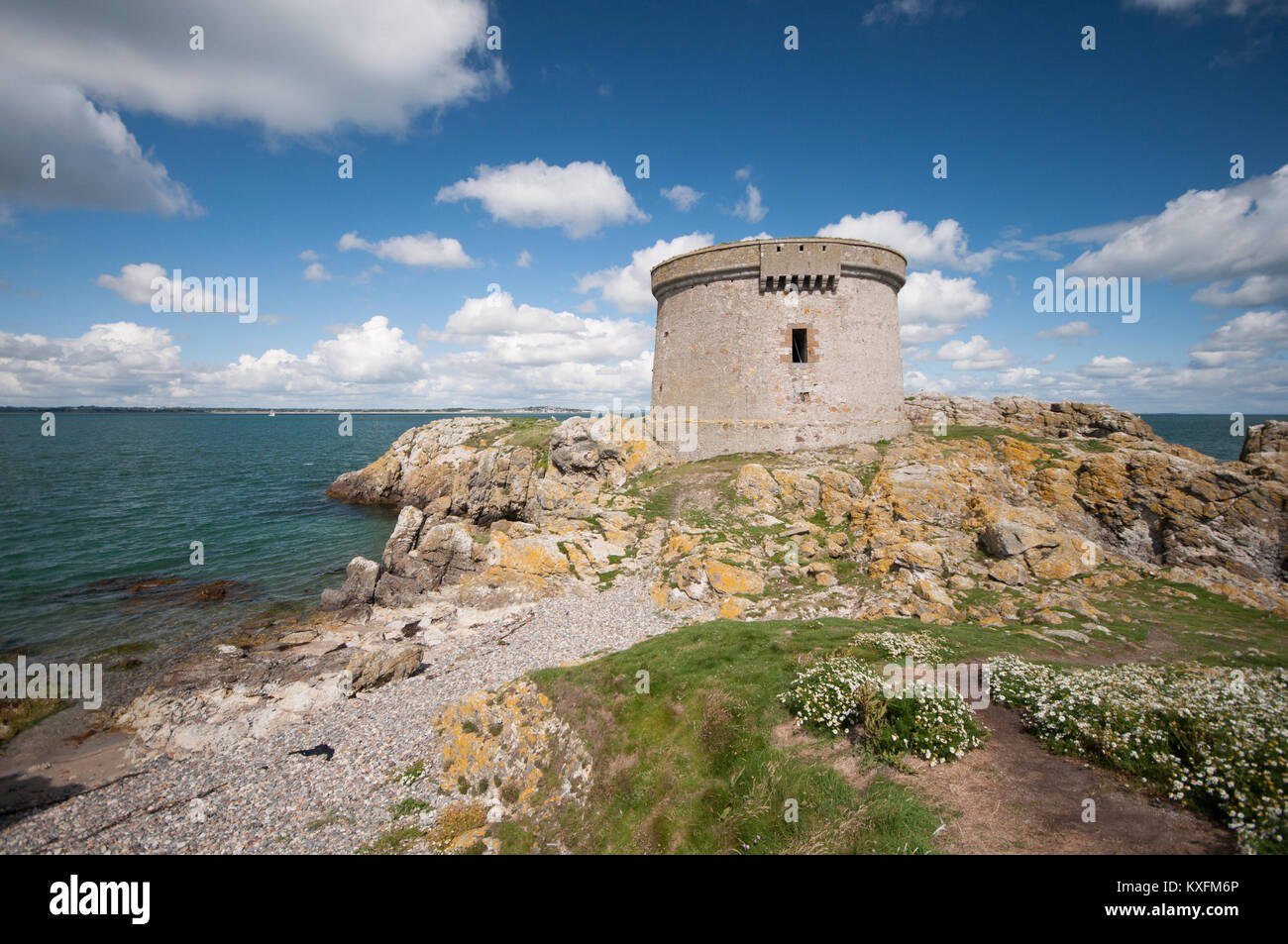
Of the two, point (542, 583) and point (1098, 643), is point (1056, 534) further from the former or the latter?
point (542, 583)

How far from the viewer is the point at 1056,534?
61.3ft

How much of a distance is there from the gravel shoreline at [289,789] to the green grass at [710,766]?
12.3 feet

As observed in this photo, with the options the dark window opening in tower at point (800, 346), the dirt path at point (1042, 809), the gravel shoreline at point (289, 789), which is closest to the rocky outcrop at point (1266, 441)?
the dark window opening in tower at point (800, 346)

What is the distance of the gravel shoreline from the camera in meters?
11.7

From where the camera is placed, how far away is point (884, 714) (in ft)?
30.2

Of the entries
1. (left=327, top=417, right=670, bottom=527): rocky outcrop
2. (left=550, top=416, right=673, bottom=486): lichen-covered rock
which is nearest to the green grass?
(left=327, top=417, right=670, bottom=527): rocky outcrop

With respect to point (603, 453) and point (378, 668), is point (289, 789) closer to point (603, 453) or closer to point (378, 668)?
point (378, 668)

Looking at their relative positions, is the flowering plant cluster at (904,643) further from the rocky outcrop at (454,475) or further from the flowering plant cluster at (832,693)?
the rocky outcrop at (454,475)

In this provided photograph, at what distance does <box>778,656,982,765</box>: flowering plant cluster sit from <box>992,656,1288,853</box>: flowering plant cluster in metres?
1.30

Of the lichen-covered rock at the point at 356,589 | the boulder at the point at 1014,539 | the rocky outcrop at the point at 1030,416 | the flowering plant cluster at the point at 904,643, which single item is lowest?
the lichen-covered rock at the point at 356,589

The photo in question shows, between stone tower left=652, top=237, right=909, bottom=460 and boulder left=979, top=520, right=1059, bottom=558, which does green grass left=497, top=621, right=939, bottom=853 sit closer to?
boulder left=979, top=520, right=1059, bottom=558

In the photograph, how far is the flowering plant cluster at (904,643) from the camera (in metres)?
11.7
